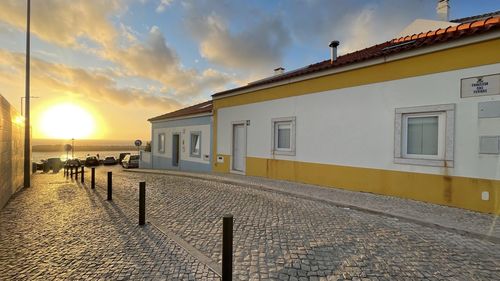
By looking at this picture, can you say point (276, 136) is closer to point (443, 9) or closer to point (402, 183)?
point (402, 183)

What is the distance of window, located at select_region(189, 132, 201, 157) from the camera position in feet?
53.0

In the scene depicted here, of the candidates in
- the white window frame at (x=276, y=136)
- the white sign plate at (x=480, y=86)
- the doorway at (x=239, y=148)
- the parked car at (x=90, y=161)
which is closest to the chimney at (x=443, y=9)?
the white sign plate at (x=480, y=86)

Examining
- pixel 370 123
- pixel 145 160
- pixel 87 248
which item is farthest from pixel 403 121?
pixel 145 160

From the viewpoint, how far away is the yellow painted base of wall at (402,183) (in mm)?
6004

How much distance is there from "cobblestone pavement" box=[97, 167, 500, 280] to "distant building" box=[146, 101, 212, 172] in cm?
868

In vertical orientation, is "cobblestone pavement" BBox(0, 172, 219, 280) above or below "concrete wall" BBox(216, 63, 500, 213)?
below

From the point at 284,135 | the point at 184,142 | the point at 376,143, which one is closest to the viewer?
the point at 376,143

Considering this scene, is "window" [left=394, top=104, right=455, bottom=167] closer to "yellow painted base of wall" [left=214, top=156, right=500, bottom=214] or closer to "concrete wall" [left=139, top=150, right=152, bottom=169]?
"yellow painted base of wall" [left=214, top=156, right=500, bottom=214]

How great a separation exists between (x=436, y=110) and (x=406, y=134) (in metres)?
0.94

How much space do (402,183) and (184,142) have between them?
532 inches

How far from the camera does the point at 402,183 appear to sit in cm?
723

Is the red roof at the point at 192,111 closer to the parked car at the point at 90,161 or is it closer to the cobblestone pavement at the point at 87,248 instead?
the cobblestone pavement at the point at 87,248

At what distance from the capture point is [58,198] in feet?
26.6

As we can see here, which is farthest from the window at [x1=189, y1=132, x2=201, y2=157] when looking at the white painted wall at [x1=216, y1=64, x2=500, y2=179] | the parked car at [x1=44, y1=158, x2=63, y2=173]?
the parked car at [x1=44, y1=158, x2=63, y2=173]
